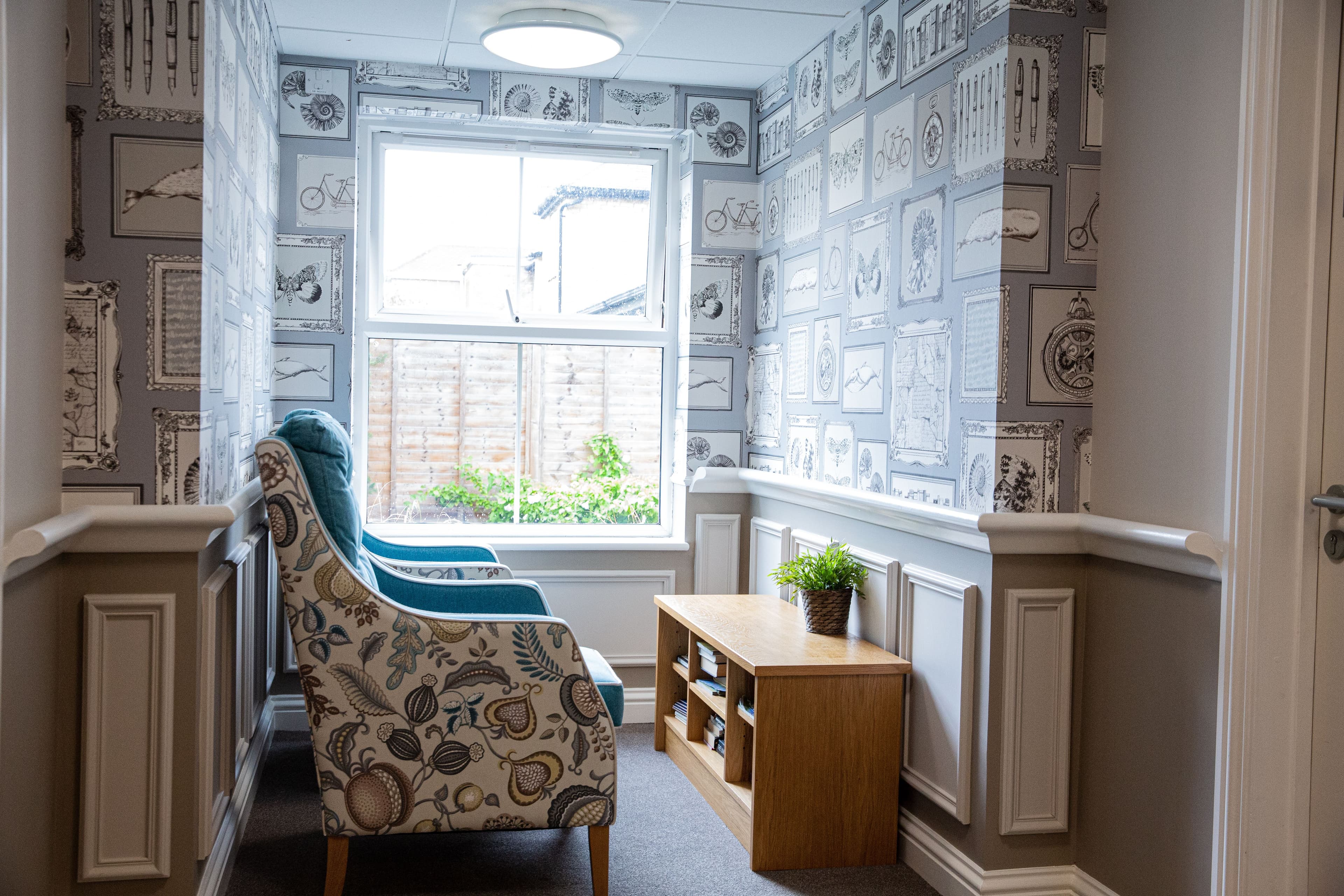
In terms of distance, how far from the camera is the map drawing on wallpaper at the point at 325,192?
3.93m

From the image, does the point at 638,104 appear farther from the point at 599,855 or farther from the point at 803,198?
the point at 599,855

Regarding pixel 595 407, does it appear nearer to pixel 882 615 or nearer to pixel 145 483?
pixel 882 615

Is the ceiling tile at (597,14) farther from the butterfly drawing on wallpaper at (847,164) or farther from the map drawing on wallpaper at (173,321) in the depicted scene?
the map drawing on wallpaper at (173,321)

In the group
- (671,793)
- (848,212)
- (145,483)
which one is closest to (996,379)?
(848,212)

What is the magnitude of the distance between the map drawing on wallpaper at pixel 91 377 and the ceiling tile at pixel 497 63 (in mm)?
1861

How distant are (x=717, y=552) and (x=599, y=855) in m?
1.81

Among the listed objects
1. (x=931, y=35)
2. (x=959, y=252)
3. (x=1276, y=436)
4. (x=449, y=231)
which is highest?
(x=931, y=35)

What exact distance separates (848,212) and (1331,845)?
81.7 inches

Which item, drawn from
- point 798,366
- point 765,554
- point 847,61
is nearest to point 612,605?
point 765,554

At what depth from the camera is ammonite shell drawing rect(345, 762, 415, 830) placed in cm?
246

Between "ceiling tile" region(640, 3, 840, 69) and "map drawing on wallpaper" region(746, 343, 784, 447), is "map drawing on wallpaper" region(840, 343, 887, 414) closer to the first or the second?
"map drawing on wallpaper" region(746, 343, 784, 447)

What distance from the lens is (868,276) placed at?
3207 millimetres

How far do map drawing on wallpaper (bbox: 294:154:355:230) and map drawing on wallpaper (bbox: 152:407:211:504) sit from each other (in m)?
1.81

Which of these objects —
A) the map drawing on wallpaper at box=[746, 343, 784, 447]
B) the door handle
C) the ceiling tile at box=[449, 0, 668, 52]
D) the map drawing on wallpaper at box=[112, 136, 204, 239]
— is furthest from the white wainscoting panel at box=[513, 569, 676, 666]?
the door handle
